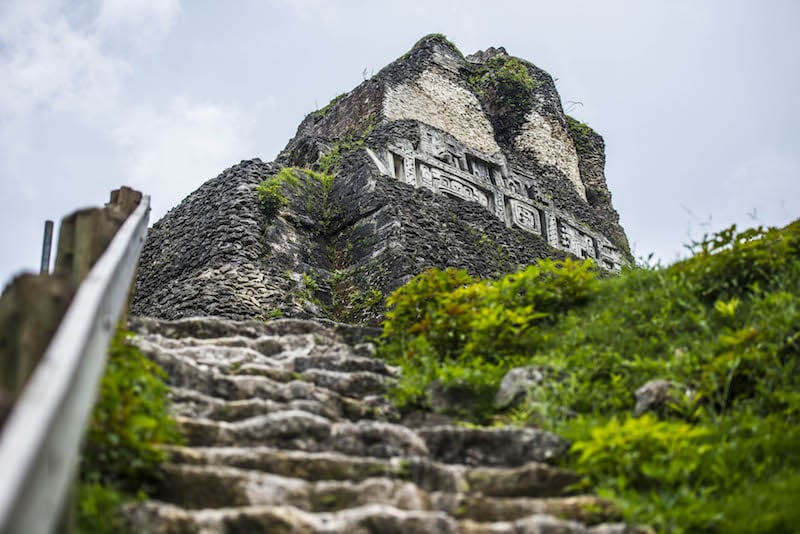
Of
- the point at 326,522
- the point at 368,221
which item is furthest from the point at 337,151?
the point at 326,522

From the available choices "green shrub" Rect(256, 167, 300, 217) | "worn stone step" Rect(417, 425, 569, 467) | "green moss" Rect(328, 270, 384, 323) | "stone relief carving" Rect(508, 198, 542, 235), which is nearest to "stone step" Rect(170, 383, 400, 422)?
"worn stone step" Rect(417, 425, 569, 467)

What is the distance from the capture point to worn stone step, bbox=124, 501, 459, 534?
9.22ft

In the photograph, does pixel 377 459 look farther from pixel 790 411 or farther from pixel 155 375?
pixel 790 411

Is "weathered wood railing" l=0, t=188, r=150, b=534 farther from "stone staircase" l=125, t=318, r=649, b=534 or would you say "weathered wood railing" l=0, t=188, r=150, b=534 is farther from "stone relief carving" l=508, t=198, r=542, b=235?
"stone relief carving" l=508, t=198, r=542, b=235

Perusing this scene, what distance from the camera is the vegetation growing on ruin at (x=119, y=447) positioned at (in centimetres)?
279

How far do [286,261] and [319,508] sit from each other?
8.15m

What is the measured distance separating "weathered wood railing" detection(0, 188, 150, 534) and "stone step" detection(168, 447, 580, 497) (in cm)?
67

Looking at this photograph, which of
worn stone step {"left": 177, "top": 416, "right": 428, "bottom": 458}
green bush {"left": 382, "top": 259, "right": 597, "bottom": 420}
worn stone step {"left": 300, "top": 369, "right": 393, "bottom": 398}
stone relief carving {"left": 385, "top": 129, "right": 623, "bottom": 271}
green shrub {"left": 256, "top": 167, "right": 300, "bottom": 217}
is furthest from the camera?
stone relief carving {"left": 385, "top": 129, "right": 623, "bottom": 271}

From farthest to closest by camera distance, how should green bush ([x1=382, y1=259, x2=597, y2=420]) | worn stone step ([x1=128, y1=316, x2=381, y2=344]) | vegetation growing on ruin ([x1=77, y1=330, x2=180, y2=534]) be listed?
1. worn stone step ([x1=128, y1=316, x2=381, y2=344])
2. green bush ([x1=382, y1=259, x2=597, y2=420])
3. vegetation growing on ruin ([x1=77, y1=330, x2=180, y2=534])

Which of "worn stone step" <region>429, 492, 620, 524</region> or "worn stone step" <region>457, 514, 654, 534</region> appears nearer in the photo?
"worn stone step" <region>457, 514, 654, 534</region>

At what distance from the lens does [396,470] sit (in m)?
3.50

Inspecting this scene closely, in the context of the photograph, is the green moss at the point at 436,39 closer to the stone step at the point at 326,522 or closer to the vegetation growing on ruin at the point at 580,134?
the vegetation growing on ruin at the point at 580,134

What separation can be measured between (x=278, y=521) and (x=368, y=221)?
357 inches

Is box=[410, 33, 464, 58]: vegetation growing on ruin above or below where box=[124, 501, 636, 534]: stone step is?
above
